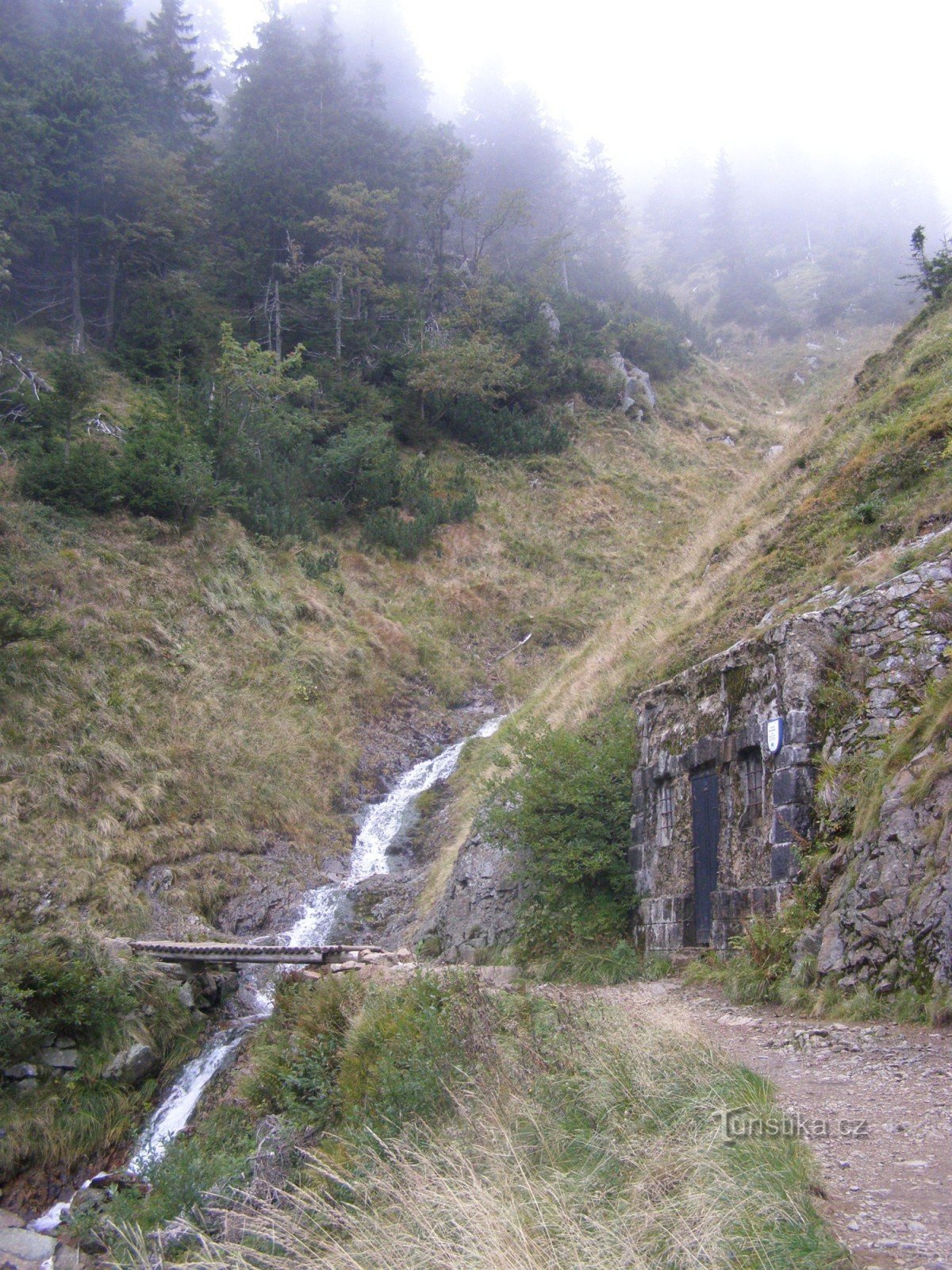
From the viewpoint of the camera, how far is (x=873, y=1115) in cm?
380

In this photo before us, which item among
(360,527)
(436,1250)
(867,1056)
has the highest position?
(360,527)

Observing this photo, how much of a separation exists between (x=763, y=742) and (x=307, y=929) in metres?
8.64

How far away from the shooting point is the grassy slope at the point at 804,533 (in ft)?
31.5

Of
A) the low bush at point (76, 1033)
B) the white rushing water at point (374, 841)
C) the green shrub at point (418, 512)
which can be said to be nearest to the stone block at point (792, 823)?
the low bush at point (76, 1033)

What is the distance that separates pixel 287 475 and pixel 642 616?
508 inches

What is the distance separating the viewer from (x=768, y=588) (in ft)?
35.2

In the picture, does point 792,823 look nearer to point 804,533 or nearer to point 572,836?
point 572,836

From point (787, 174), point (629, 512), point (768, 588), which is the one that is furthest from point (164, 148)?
point (787, 174)

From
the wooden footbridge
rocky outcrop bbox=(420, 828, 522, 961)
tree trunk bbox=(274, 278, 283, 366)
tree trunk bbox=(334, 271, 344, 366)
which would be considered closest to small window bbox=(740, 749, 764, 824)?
rocky outcrop bbox=(420, 828, 522, 961)

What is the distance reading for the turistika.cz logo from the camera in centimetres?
355

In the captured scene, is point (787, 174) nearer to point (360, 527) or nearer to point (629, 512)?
point (629, 512)

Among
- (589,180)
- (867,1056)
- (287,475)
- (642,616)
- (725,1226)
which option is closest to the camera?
(725,1226)

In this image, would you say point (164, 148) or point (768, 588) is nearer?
point (768, 588)

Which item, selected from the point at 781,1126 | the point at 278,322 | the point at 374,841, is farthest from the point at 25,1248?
the point at 278,322
